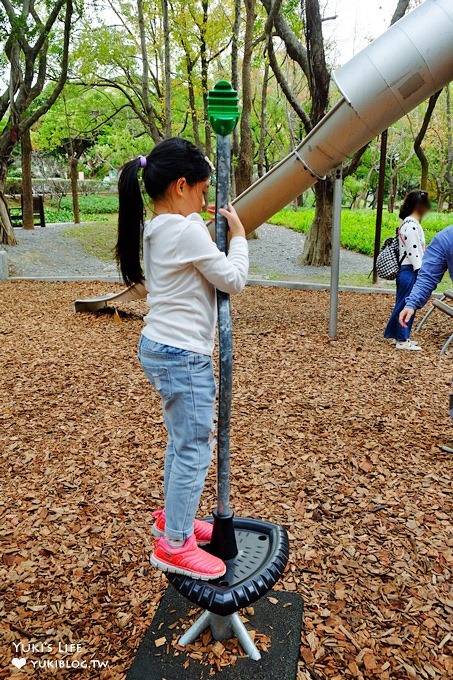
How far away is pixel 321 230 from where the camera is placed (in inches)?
413

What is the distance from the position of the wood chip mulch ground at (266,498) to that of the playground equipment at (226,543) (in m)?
0.09

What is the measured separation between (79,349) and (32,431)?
1.93 metres

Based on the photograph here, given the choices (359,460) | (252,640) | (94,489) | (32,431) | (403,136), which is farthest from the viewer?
(403,136)

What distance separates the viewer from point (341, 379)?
4648 mm

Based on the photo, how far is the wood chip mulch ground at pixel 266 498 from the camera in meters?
1.97

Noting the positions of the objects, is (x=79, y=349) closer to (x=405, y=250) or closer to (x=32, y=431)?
(x=32, y=431)

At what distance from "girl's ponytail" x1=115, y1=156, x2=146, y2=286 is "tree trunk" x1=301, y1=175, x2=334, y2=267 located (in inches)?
346

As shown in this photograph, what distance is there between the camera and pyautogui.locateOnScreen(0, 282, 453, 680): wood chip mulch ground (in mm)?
1973

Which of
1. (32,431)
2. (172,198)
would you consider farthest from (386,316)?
(172,198)

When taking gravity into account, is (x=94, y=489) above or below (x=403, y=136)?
below

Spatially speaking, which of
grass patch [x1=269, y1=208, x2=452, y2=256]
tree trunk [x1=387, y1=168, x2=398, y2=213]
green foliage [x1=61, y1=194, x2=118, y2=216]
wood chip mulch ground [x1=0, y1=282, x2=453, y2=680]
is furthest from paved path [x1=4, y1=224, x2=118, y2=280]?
tree trunk [x1=387, y1=168, x2=398, y2=213]

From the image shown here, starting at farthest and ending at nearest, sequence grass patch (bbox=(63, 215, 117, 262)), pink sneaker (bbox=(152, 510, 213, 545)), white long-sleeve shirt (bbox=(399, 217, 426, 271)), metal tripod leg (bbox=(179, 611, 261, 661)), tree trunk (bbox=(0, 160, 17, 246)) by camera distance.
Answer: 1. grass patch (bbox=(63, 215, 117, 262))
2. tree trunk (bbox=(0, 160, 17, 246))
3. white long-sleeve shirt (bbox=(399, 217, 426, 271))
4. pink sneaker (bbox=(152, 510, 213, 545))
5. metal tripod leg (bbox=(179, 611, 261, 661))

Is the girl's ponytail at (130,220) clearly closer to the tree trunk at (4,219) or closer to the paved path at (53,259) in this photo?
the paved path at (53,259)

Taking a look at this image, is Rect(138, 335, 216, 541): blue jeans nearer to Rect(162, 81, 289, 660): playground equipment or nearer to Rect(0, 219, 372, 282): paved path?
Rect(162, 81, 289, 660): playground equipment
